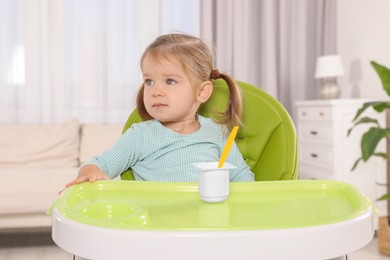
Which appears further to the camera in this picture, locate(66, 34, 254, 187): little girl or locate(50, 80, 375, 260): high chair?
locate(66, 34, 254, 187): little girl

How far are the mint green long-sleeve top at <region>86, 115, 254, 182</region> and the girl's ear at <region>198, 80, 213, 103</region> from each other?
104 mm

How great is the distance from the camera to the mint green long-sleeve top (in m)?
1.40

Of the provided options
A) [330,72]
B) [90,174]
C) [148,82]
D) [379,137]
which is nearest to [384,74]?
[379,137]

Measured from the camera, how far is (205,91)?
152 centimetres

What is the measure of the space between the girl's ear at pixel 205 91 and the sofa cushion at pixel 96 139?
1976mm

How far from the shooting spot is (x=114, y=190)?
1.13m

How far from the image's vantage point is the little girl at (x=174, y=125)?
139cm

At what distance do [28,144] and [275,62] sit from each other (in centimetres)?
191

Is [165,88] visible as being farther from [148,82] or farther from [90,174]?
[90,174]

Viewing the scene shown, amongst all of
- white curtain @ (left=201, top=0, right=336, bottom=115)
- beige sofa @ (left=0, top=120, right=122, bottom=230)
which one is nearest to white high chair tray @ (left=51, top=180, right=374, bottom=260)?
beige sofa @ (left=0, top=120, right=122, bottom=230)

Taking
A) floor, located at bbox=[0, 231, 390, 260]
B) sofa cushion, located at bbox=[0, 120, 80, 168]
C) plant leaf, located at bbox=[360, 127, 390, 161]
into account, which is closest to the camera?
plant leaf, located at bbox=[360, 127, 390, 161]

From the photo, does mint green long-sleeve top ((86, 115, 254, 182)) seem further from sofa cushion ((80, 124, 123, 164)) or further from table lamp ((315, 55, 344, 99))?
table lamp ((315, 55, 344, 99))

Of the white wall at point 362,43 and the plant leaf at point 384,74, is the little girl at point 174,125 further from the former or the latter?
the white wall at point 362,43

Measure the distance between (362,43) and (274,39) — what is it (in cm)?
66
